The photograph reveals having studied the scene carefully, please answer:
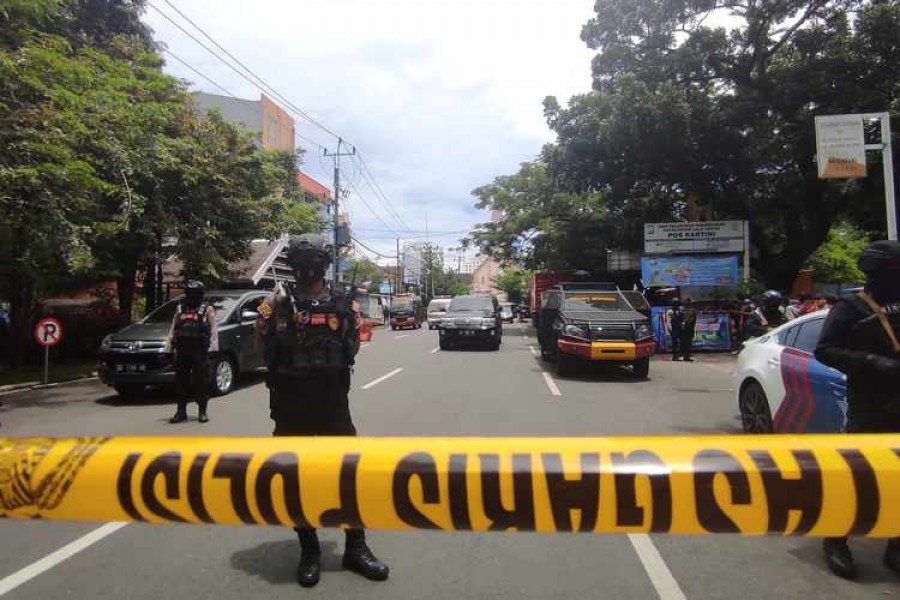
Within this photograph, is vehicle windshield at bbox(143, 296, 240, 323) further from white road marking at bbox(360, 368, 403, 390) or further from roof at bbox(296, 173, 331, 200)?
roof at bbox(296, 173, 331, 200)

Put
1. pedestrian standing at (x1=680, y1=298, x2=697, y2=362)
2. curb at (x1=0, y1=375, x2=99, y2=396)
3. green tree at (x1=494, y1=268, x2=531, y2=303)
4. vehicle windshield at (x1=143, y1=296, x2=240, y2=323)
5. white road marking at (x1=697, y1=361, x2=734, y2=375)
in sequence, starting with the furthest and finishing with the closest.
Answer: green tree at (x1=494, y1=268, x2=531, y2=303) → pedestrian standing at (x1=680, y1=298, x2=697, y2=362) → white road marking at (x1=697, y1=361, x2=734, y2=375) → curb at (x1=0, y1=375, x2=99, y2=396) → vehicle windshield at (x1=143, y1=296, x2=240, y2=323)

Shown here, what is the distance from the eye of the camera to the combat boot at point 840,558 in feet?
11.3

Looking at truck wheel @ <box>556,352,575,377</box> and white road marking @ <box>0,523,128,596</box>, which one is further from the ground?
truck wheel @ <box>556,352,575,377</box>

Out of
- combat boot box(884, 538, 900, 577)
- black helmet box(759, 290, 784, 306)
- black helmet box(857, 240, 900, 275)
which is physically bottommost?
combat boot box(884, 538, 900, 577)

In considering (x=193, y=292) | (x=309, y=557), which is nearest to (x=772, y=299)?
(x=193, y=292)

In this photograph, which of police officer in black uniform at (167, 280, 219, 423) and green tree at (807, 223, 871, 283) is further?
green tree at (807, 223, 871, 283)

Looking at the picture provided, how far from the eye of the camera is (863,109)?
18.2m

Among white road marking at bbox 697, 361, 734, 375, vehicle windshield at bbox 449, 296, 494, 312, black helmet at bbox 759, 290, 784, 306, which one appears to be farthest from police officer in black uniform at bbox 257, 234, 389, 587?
vehicle windshield at bbox 449, 296, 494, 312

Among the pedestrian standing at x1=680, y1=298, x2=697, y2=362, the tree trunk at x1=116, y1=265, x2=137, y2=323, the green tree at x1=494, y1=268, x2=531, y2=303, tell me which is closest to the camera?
the pedestrian standing at x1=680, y1=298, x2=697, y2=362

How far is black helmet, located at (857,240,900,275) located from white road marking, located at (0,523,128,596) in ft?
15.7

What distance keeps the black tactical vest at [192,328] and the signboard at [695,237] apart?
16.7m

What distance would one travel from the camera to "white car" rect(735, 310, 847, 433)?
4902 millimetres

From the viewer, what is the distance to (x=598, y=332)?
1204 centimetres

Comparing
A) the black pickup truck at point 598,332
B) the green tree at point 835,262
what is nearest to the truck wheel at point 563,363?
the black pickup truck at point 598,332
